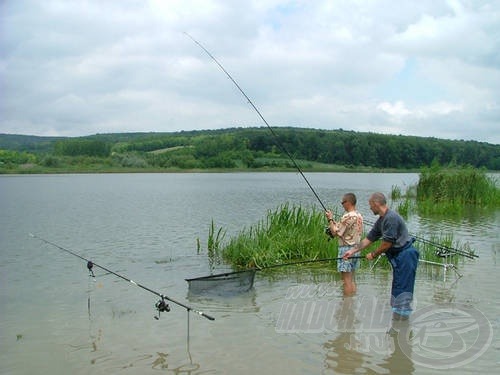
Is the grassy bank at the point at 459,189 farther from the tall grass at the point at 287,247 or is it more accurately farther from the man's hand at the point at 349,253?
the man's hand at the point at 349,253

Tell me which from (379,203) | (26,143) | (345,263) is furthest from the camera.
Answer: (26,143)

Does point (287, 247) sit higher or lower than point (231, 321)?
higher

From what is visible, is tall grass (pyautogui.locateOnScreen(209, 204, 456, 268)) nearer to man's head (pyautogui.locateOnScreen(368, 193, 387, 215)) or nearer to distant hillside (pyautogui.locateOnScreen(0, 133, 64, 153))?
man's head (pyautogui.locateOnScreen(368, 193, 387, 215))

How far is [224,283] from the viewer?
7965 millimetres

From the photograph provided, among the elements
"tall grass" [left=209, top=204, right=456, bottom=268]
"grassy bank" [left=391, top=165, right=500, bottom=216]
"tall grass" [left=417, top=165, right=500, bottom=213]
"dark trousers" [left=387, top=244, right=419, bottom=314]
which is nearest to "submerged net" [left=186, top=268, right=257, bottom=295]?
"tall grass" [left=209, top=204, right=456, bottom=268]

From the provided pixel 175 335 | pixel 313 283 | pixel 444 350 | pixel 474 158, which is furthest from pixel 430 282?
pixel 474 158

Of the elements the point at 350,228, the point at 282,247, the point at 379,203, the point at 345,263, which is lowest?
the point at 282,247

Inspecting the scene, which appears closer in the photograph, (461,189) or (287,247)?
(287,247)

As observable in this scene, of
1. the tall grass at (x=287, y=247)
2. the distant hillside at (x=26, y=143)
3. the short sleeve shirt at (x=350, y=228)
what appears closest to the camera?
the short sleeve shirt at (x=350, y=228)

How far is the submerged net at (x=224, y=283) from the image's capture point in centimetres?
789

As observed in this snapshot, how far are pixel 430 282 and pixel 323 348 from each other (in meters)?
3.89

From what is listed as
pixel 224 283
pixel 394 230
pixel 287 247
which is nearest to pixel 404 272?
pixel 394 230

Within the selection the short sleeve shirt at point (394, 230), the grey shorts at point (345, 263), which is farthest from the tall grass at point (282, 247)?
the short sleeve shirt at point (394, 230)

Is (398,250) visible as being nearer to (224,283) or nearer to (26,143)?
(224,283)
